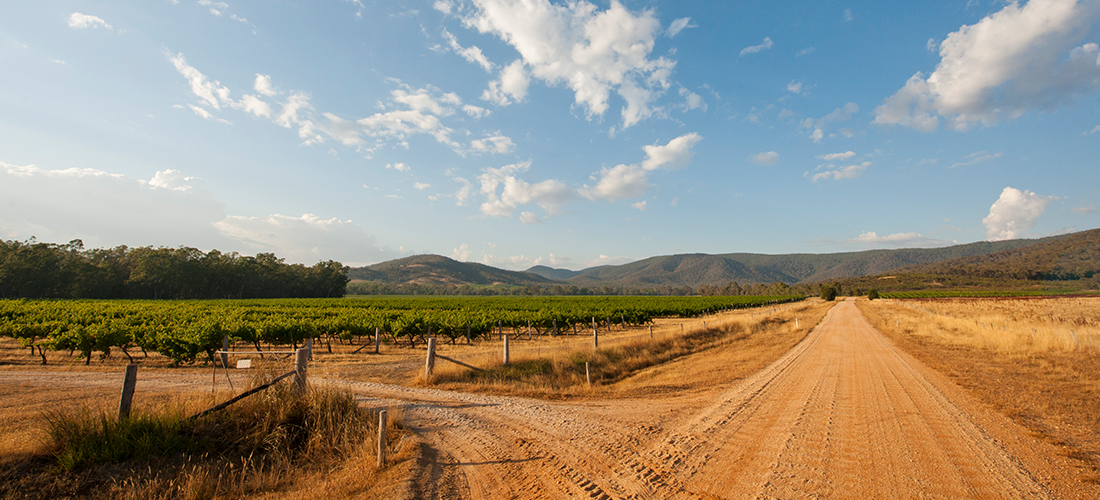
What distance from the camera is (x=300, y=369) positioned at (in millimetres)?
8508

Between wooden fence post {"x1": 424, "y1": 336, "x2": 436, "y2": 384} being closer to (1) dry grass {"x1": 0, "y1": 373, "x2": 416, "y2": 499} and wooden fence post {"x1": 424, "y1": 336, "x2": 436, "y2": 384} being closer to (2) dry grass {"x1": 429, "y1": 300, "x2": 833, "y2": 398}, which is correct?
(2) dry grass {"x1": 429, "y1": 300, "x2": 833, "y2": 398}

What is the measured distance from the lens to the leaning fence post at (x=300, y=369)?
837cm

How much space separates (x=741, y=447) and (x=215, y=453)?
8.68 metres

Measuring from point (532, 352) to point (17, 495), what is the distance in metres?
14.1

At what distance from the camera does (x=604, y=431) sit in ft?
26.3

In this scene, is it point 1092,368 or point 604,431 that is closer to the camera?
point 604,431

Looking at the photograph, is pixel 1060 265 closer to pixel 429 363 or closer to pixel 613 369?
pixel 613 369

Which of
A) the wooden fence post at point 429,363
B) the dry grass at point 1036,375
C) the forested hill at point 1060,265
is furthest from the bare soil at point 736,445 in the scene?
the forested hill at point 1060,265

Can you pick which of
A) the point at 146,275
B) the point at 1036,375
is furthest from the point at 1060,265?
the point at 146,275

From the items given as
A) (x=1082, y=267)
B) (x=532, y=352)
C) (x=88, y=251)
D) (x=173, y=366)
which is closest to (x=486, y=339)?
(x=532, y=352)

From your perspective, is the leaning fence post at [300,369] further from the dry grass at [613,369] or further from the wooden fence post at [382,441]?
the dry grass at [613,369]

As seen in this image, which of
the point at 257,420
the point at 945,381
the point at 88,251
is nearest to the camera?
the point at 257,420

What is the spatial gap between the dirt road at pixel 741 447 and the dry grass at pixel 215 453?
1247 mm

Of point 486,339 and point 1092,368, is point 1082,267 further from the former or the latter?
point 486,339
